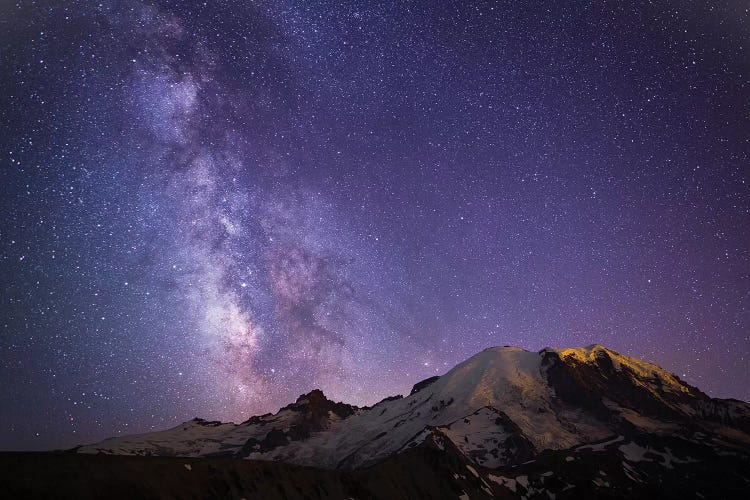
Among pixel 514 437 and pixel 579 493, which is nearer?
pixel 579 493

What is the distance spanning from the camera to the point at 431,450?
316ft

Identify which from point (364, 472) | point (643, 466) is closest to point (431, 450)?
point (364, 472)

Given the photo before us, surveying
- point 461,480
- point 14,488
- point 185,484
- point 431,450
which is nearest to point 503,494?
point 461,480

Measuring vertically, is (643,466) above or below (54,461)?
below

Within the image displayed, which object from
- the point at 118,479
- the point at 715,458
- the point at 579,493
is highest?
the point at 118,479

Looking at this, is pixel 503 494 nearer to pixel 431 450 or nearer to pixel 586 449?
pixel 431 450

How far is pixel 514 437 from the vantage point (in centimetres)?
18050

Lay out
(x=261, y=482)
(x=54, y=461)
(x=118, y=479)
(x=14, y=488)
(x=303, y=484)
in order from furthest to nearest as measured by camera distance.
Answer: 1. (x=303, y=484)
2. (x=261, y=482)
3. (x=118, y=479)
4. (x=54, y=461)
5. (x=14, y=488)

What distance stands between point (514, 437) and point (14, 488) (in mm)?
178034

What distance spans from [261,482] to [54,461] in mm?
23965

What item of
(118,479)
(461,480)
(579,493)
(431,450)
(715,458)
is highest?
(118,479)

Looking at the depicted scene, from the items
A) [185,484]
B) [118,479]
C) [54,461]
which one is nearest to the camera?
[54,461]

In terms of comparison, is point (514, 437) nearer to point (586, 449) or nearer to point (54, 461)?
point (586, 449)

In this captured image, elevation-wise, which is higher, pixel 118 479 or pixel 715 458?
pixel 118 479
